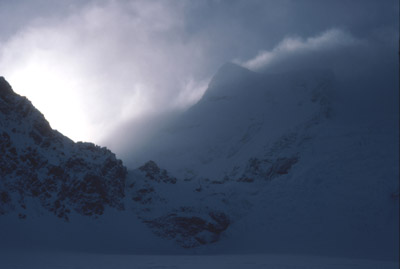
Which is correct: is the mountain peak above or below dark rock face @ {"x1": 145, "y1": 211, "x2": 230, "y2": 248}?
above

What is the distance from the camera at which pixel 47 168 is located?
44969mm

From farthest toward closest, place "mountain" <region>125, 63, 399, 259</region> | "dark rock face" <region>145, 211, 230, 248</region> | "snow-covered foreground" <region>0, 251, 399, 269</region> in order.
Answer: "dark rock face" <region>145, 211, 230, 248</region> → "snow-covered foreground" <region>0, 251, 399, 269</region> → "mountain" <region>125, 63, 399, 259</region>

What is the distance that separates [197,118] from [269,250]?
7715cm

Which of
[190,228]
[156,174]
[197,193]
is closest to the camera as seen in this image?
[190,228]

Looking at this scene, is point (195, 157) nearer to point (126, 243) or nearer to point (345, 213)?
point (126, 243)

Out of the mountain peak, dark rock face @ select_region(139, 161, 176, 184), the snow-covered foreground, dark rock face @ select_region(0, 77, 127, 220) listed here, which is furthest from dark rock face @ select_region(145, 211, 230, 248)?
the mountain peak

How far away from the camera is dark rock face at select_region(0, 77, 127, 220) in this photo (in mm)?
41594

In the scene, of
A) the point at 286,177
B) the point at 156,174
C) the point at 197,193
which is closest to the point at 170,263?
the point at 197,193

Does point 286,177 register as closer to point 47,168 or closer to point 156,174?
point 156,174

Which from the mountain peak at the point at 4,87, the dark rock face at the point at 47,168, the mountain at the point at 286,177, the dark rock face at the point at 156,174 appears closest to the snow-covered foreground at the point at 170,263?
the mountain at the point at 286,177

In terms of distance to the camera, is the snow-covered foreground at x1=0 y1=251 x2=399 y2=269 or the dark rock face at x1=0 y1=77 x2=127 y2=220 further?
the dark rock face at x1=0 y1=77 x2=127 y2=220

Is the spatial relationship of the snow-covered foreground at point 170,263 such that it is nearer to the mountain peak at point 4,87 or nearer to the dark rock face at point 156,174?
the mountain peak at point 4,87

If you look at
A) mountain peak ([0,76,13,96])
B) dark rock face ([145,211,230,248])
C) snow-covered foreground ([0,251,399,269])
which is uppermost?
mountain peak ([0,76,13,96])

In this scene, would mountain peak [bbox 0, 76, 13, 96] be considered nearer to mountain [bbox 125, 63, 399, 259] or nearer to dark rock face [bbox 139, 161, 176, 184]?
mountain [bbox 125, 63, 399, 259]
